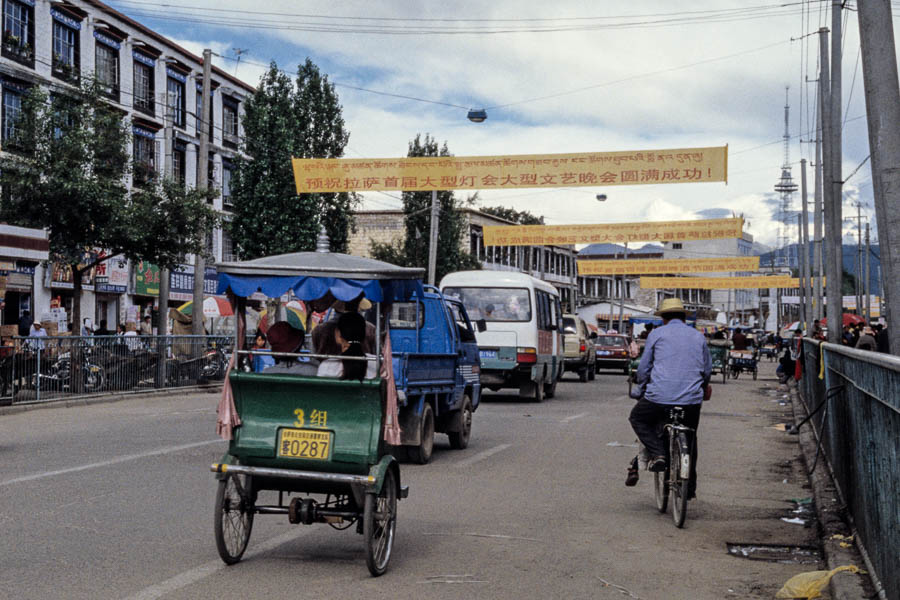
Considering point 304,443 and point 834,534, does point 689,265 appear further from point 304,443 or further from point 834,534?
point 304,443

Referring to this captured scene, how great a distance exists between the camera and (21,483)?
406 inches

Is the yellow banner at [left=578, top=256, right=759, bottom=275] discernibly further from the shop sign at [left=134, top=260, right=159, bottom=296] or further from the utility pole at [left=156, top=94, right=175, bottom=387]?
the utility pole at [left=156, top=94, right=175, bottom=387]

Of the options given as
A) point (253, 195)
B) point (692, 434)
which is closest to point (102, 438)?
point (692, 434)

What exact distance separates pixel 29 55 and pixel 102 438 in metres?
24.4

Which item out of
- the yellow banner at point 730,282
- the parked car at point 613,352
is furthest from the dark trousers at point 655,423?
the yellow banner at point 730,282

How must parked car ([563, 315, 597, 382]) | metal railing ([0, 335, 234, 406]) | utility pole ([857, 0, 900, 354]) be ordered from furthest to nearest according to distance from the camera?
1. parked car ([563, 315, 597, 382])
2. metal railing ([0, 335, 234, 406])
3. utility pole ([857, 0, 900, 354])

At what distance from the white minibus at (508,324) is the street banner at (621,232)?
12.6 meters

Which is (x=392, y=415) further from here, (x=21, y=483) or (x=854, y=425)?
(x=21, y=483)

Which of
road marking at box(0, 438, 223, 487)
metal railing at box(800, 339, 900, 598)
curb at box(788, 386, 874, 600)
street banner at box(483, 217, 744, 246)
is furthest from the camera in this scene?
street banner at box(483, 217, 744, 246)

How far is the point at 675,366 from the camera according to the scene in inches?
359

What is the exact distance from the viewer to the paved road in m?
6.47

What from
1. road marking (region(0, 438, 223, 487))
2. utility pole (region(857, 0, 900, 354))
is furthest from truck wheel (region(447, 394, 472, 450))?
utility pole (region(857, 0, 900, 354))

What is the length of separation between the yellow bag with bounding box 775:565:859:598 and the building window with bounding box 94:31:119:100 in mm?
37243

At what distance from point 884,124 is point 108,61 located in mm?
37476
